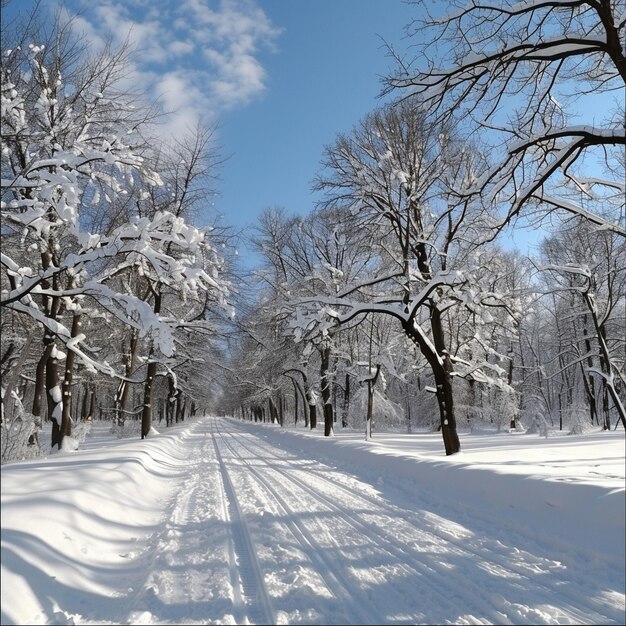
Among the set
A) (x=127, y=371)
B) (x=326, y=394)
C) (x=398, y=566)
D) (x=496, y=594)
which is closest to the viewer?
(x=496, y=594)

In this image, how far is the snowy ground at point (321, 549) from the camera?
3.69 meters

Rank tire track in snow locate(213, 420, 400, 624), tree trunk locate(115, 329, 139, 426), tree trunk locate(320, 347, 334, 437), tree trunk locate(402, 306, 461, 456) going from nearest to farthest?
tire track in snow locate(213, 420, 400, 624) → tree trunk locate(402, 306, 461, 456) → tree trunk locate(115, 329, 139, 426) → tree trunk locate(320, 347, 334, 437)

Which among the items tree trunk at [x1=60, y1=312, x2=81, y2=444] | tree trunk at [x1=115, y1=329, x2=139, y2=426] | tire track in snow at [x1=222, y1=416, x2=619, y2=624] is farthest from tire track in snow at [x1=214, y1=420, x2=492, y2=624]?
tree trunk at [x1=115, y1=329, x2=139, y2=426]

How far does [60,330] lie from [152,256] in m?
3.09

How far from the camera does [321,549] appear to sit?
5199mm

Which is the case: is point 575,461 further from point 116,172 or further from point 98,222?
point 98,222

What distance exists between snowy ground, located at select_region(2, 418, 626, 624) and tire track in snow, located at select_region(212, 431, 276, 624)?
2 centimetres

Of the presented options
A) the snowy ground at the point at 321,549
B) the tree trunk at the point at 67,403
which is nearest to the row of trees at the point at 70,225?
the tree trunk at the point at 67,403

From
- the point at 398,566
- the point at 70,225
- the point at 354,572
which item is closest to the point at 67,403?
the point at 70,225

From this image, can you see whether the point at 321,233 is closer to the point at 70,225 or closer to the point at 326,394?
the point at 326,394

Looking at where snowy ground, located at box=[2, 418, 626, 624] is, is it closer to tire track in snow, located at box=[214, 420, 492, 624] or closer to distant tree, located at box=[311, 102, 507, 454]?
tire track in snow, located at box=[214, 420, 492, 624]

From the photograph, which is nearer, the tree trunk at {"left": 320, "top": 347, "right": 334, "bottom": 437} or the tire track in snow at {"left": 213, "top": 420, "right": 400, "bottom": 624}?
the tire track in snow at {"left": 213, "top": 420, "right": 400, "bottom": 624}

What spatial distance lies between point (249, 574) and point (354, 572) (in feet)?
3.46

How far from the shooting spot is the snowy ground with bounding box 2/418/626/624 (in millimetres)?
3691
